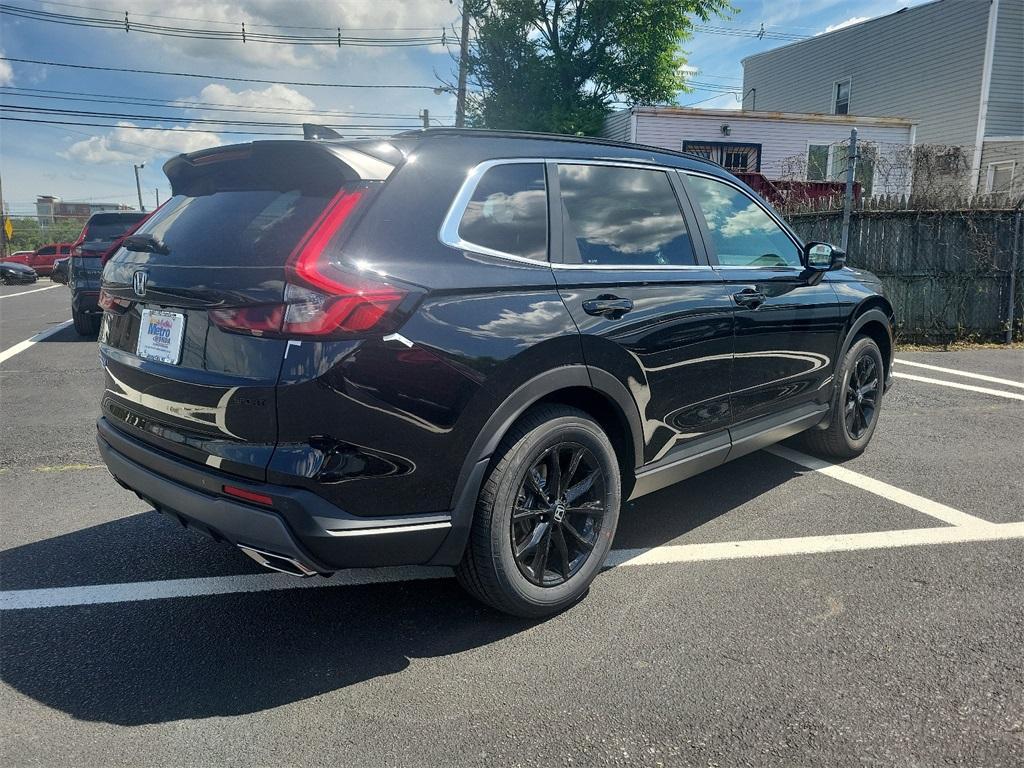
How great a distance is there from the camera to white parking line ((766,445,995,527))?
3.89 metres

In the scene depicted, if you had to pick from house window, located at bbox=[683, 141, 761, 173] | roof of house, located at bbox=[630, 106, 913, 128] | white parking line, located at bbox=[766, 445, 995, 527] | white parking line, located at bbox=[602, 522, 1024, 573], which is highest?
roof of house, located at bbox=[630, 106, 913, 128]

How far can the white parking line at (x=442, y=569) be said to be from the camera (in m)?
3.02

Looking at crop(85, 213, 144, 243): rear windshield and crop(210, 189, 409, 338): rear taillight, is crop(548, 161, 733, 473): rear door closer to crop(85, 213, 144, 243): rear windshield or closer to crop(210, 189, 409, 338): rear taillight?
crop(210, 189, 409, 338): rear taillight

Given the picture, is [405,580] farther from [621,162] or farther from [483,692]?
[621,162]

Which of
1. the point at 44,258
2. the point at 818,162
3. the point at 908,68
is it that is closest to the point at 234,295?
the point at 818,162

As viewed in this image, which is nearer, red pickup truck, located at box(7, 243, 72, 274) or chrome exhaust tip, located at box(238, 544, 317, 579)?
chrome exhaust tip, located at box(238, 544, 317, 579)

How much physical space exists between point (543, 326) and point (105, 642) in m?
Answer: 1.95

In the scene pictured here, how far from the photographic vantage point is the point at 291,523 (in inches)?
88.3

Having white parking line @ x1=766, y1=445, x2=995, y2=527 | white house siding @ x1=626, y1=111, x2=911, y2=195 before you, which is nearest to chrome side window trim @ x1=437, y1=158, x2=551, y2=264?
white parking line @ x1=766, y1=445, x2=995, y2=527

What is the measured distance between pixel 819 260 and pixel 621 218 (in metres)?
1.63

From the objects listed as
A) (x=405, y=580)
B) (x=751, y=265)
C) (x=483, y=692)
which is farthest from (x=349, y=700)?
(x=751, y=265)

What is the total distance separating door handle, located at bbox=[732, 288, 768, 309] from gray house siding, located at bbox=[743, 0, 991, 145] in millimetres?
22517

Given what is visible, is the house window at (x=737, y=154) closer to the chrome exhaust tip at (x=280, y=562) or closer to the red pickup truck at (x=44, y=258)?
the chrome exhaust tip at (x=280, y=562)

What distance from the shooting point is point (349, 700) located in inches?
93.6
